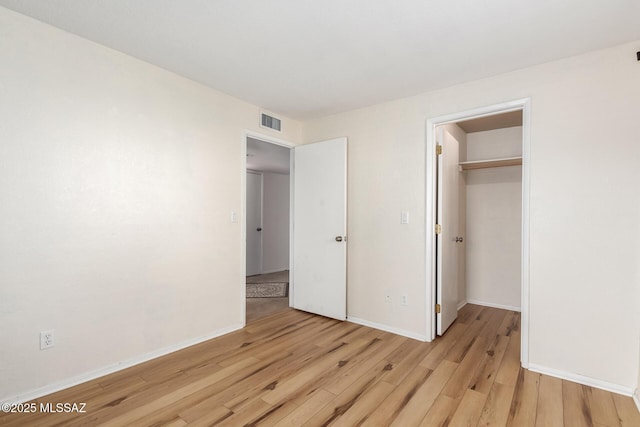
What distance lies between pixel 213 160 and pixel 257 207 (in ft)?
12.4

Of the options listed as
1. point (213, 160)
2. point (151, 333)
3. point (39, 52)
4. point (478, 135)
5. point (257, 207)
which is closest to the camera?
point (39, 52)

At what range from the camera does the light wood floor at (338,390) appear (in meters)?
1.80

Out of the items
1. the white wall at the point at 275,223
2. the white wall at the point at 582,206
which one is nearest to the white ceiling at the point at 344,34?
the white wall at the point at 582,206

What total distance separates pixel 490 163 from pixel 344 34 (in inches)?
102

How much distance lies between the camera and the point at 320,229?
370cm

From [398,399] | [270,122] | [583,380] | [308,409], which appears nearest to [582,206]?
[583,380]

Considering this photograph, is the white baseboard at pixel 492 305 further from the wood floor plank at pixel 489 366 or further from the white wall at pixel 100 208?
the white wall at pixel 100 208

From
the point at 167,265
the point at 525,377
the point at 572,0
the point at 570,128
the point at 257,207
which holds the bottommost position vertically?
the point at 525,377

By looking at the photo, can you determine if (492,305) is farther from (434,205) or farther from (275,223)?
(275,223)

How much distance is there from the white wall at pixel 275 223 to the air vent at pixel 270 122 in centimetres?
327

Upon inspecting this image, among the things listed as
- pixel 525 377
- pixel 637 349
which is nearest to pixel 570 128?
pixel 637 349

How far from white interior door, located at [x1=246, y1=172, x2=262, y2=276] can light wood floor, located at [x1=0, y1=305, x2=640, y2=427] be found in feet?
11.9

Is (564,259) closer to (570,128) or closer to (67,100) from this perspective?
(570,128)

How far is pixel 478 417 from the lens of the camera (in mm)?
1820
